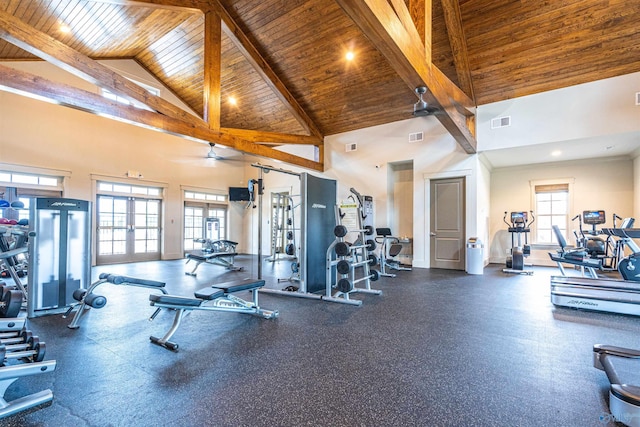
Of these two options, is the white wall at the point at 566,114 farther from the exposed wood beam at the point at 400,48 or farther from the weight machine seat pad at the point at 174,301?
the weight machine seat pad at the point at 174,301

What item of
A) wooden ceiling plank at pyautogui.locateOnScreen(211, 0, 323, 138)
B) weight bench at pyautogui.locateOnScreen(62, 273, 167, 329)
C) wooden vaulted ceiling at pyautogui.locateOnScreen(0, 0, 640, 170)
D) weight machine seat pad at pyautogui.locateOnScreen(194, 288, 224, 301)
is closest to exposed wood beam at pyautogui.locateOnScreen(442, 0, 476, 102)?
wooden vaulted ceiling at pyautogui.locateOnScreen(0, 0, 640, 170)

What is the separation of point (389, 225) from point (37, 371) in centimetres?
750

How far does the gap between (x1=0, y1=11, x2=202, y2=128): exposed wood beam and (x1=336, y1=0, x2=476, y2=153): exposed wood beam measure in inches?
166

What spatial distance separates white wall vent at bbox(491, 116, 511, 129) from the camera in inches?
253

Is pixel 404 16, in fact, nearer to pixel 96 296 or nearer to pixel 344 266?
Result: pixel 344 266

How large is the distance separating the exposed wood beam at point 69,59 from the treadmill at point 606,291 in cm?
697

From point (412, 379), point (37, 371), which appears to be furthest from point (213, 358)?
point (412, 379)

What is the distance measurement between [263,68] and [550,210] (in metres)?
8.59

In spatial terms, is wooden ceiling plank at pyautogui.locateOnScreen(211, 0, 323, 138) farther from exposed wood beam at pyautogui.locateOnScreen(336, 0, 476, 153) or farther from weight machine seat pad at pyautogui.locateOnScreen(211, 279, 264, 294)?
weight machine seat pad at pyautogui.locateOnScreen(211, 279, 264, 294)

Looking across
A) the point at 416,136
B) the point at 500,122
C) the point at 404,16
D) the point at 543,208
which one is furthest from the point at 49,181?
the point at 543,208

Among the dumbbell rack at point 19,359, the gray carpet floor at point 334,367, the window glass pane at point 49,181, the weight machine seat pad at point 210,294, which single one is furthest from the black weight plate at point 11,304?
the window glass pane at point 49,181

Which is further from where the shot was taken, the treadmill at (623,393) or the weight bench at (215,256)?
Result: the weight bench at (215,256)

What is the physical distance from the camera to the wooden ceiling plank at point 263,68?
259 inches

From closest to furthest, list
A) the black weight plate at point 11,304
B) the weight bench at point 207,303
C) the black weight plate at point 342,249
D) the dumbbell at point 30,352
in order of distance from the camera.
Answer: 1. the dumbbell at point 30,352
2. the black weight plate at point 11,304
3. the weight bench at point 207,303
4. the black weight plate at point 342,249
